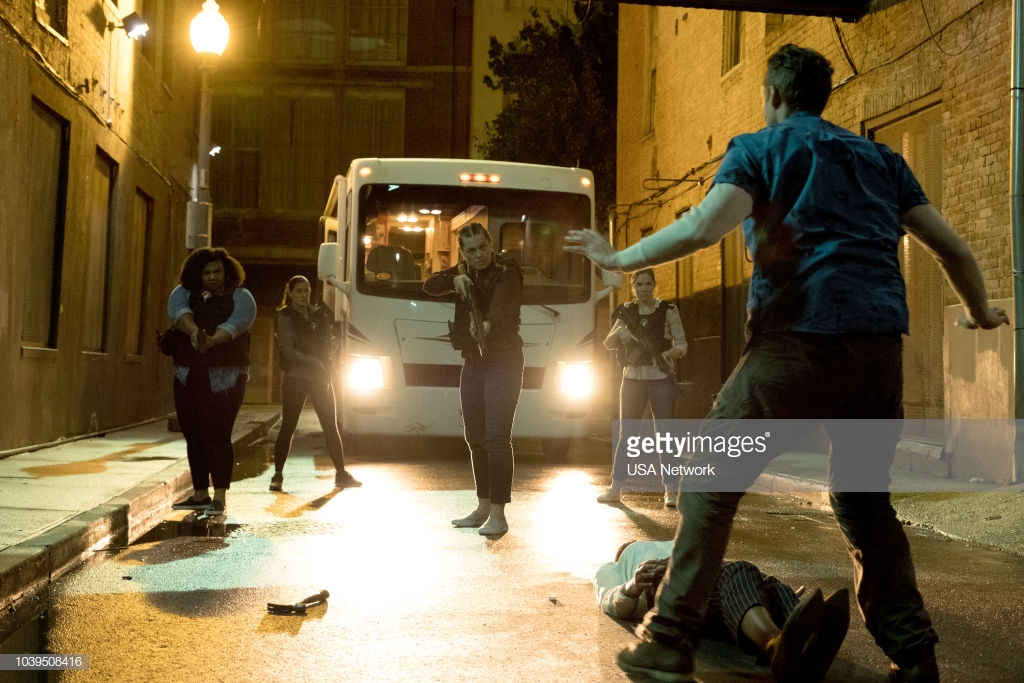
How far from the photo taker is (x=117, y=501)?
24.3ft

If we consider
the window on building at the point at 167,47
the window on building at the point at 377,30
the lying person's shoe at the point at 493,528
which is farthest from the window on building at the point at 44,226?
the window on building at the point at 377,30

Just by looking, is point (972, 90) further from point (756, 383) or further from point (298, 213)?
point (298, 213)

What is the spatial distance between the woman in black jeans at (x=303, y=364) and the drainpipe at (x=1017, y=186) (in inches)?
209

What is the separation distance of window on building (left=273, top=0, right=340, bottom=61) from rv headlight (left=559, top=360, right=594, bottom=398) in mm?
23223

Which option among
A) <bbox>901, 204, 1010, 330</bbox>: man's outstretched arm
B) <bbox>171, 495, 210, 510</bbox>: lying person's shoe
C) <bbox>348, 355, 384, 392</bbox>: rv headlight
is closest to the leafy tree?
<bbox>348, 355, 384, 392</bbox>: rv headlight

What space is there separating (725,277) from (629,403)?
8854mm

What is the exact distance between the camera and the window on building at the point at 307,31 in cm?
3353

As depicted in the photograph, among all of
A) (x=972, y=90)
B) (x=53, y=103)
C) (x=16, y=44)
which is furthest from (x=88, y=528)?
(x=972, y=90)

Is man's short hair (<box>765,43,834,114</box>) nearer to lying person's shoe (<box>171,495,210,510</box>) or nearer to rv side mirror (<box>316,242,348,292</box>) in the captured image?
lying person's shoe (<box>171,495,210,510</box>)

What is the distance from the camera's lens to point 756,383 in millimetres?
3396

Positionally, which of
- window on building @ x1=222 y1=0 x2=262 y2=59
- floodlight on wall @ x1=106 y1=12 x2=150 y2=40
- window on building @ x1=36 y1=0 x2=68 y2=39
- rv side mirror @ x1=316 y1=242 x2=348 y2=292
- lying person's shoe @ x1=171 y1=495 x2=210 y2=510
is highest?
window on building @ x1=222 y1=0 x2=262 y2=59

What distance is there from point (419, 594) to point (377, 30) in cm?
3026

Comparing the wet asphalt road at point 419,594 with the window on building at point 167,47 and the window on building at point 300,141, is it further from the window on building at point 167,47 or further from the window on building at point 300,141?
the window on building at point 300,141

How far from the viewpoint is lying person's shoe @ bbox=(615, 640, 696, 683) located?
339 centimetres
